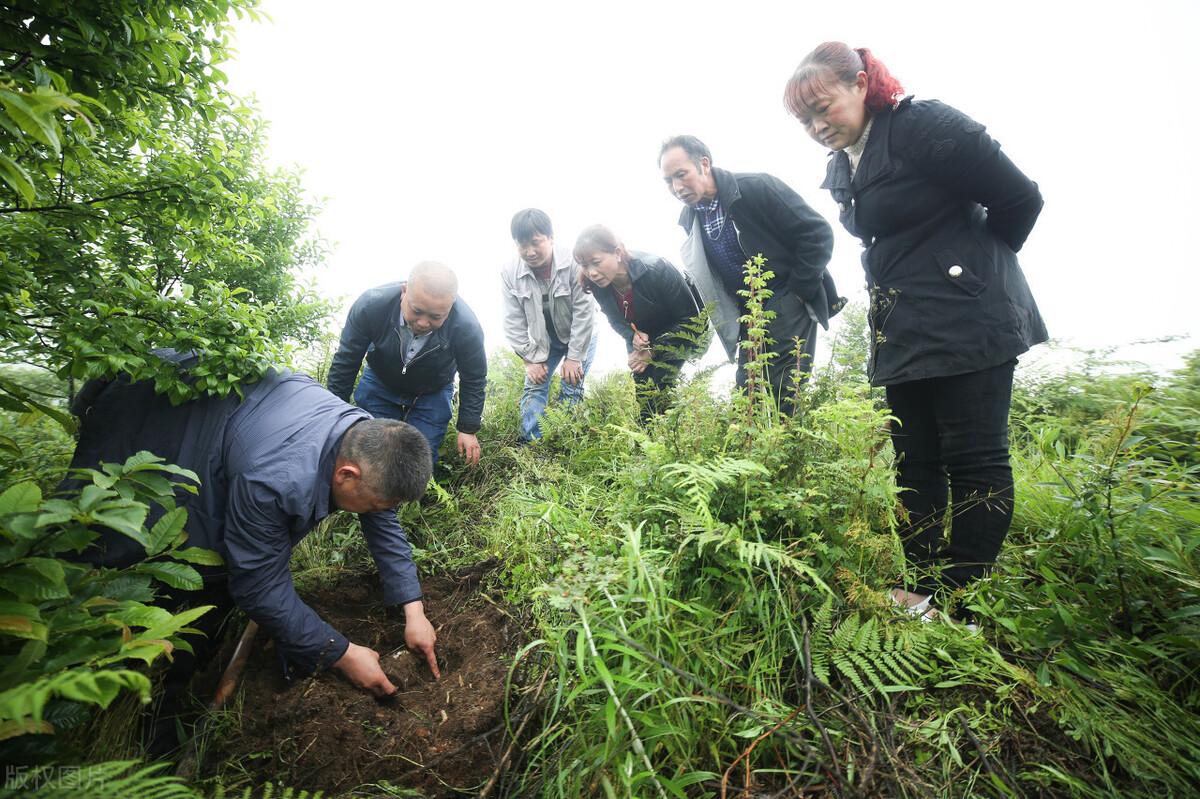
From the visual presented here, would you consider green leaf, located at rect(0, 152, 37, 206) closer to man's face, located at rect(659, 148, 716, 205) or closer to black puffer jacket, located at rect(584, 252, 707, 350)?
man's face, located at rect(659, 148, 716, 205)

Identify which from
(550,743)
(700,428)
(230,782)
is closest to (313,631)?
(230,782)

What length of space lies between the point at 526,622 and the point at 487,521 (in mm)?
1185

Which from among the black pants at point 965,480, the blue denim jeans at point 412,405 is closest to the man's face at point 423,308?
the blue denim jeans at point 412,405

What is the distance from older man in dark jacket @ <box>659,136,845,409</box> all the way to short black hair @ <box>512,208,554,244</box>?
1.55 meters

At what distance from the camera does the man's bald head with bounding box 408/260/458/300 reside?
377 centimetres

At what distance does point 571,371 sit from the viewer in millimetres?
4762

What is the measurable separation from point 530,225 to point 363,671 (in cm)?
370

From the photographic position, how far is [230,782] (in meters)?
1.66

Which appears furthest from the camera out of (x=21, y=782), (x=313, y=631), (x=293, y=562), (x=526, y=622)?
(x=293, y=562)

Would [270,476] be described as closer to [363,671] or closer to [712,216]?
[363,671]

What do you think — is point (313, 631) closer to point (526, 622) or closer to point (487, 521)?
point (526, 622)

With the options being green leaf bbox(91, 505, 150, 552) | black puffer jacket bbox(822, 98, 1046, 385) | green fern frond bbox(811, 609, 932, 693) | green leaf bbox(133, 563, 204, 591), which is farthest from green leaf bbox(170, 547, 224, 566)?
black puffer jacket bbox(822, 98, 1046, 385)

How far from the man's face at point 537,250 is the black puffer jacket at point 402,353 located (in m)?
0.80

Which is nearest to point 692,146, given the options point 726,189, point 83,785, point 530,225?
point 726,189
